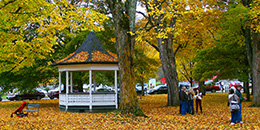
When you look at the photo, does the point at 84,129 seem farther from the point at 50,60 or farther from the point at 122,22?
the point at 50,60

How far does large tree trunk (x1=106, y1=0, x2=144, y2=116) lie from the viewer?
13.7 metres

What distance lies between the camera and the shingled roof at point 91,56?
62.4 ft

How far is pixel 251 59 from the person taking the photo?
20.7m

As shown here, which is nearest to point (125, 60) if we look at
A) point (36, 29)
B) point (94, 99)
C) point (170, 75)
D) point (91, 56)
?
point (36, 29)

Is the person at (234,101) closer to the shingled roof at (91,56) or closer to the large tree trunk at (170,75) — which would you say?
the shingled roof at (91,56)

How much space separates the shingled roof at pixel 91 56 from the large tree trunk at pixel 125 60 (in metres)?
5.27

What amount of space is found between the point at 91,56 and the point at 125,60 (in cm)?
614

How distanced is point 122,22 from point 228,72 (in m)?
14.9

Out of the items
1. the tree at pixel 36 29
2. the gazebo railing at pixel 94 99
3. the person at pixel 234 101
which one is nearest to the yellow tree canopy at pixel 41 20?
the tree at pixel 36 29

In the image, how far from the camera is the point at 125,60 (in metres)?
13.8

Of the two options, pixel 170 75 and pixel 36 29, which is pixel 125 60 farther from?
pixel 170 75

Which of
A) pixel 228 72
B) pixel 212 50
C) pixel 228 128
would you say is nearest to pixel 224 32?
pixel 212 50

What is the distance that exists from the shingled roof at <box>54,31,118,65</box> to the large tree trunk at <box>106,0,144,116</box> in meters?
5.27

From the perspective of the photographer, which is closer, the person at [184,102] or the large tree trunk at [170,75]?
the person at [184,102]
